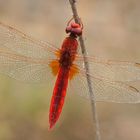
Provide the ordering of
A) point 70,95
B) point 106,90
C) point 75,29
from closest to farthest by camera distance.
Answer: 1. point 75,29
2. point 106,90
3. point 70,95

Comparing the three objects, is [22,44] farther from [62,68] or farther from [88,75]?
[88,75]

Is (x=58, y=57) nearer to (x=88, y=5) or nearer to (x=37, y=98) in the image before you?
(x=37, y=98)

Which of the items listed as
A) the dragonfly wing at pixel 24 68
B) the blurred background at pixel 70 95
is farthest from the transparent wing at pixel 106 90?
the blurred background at pixel 70 95

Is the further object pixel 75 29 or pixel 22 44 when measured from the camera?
pixel 22 44

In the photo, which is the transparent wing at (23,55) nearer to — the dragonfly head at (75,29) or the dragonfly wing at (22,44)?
the dragonfly wing at (22,44)

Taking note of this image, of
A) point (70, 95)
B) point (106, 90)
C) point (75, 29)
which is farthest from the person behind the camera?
point (70, 95)

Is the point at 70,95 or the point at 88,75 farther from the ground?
the point at 70,95

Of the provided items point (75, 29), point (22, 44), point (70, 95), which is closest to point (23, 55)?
point (22, 44)

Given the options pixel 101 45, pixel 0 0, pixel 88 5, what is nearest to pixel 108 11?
pixel 88 5
